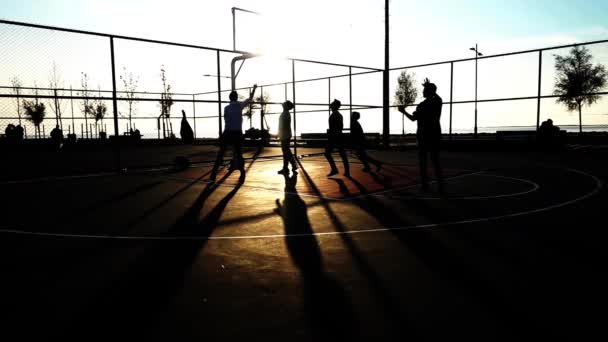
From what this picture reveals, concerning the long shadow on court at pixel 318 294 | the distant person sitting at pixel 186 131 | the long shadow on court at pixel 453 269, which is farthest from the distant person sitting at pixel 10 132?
the long shadow on court at pixel 453 269

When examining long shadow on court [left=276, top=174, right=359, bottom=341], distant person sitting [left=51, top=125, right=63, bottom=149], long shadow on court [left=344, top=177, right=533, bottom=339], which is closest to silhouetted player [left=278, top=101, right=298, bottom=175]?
long shadow on court [left=344, top=177, right=533, bottom=339]

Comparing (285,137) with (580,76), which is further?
(580,76)

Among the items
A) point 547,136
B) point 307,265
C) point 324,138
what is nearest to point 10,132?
point 324,138

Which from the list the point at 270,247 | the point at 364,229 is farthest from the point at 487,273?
the point at 270,247

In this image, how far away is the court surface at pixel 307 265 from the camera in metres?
2.54

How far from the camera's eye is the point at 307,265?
363 cm

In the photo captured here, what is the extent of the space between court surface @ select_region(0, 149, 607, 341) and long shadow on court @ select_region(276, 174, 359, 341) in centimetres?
1

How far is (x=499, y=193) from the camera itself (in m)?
7.19

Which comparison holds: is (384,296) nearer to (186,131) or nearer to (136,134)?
(186,131)

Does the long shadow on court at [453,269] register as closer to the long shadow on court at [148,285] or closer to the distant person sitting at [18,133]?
the long shadow on court at [148,285]

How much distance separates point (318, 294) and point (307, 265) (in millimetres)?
646

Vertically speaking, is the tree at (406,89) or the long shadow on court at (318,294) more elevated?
the tree at (406,89)

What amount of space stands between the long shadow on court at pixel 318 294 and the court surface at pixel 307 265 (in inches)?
0.6

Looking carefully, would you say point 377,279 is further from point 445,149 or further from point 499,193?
point 445,149
